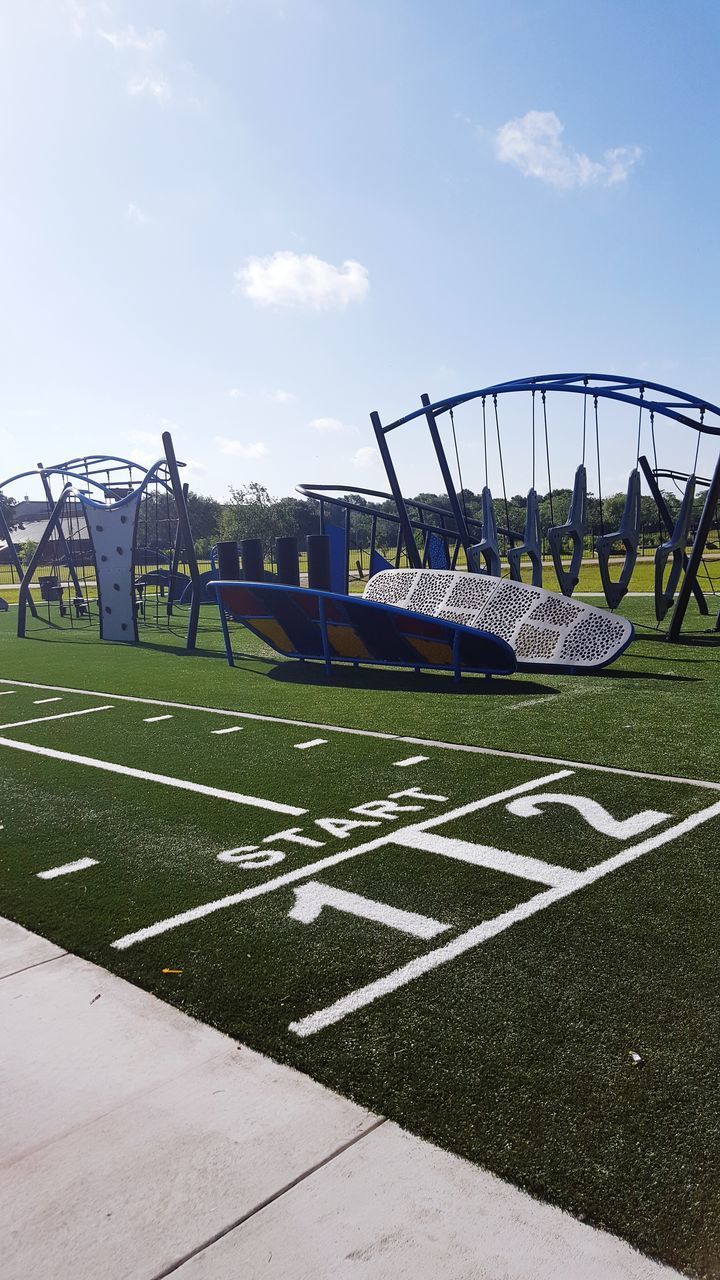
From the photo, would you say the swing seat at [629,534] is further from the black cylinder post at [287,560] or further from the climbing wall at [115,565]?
the climbing wall at [115,565]

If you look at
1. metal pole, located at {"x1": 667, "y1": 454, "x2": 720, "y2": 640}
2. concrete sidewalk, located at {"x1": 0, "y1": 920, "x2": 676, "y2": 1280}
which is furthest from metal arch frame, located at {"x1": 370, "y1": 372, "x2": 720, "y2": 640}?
concrete sidewalk, located at {"x1": 0, "y1": 920, "x2": 676, "y2": 1280}

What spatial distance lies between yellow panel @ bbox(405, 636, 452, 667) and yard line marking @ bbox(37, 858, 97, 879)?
836 centimetres

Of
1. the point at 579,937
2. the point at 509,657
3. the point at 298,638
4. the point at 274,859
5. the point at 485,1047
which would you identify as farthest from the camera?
the point at 298,638

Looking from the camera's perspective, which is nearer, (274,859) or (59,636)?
(274,859)

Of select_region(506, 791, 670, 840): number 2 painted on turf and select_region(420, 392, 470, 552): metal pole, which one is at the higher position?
select_region(420, 392, 470, 552): metal pole

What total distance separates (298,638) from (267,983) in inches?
450

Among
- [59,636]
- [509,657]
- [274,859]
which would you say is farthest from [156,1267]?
[59,636]

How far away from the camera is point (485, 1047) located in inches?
132

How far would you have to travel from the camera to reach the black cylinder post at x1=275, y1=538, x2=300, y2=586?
70.2ft

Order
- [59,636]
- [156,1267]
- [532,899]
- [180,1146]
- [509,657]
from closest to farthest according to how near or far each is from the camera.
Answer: [156,1267]
[180,1146]
[532,899]
[509,657]
[59,636]

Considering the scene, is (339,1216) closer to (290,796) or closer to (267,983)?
(267,983)

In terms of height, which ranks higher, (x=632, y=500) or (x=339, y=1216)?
(x=632, y=500)

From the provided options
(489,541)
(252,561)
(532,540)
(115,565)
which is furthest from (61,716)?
(115,565)

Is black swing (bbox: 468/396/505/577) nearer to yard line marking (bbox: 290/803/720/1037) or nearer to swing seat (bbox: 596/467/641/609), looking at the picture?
swing seat (bbox: 596/467/641/609)
